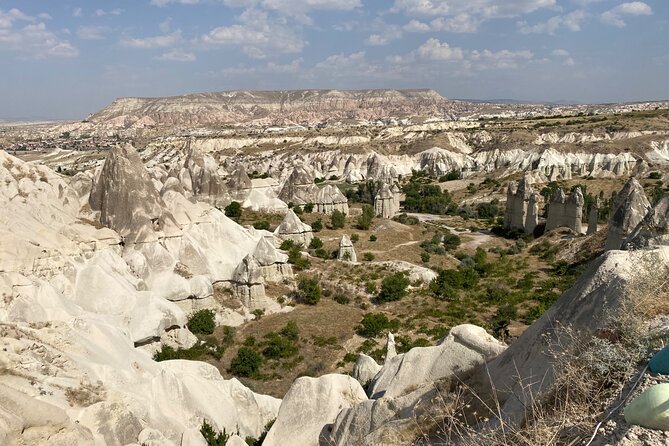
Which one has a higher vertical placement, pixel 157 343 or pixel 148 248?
pixel 148 248

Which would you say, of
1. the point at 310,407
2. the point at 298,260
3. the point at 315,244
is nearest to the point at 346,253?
the point at 315,244

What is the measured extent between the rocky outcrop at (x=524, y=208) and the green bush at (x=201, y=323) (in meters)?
31.8

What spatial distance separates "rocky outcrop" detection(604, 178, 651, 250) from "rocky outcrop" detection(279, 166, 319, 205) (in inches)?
1142

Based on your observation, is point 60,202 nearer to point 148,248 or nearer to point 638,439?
point 148,248

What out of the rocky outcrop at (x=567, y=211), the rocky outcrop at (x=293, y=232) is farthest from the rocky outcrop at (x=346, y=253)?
the rocky outcrop at (x=567, y=211)

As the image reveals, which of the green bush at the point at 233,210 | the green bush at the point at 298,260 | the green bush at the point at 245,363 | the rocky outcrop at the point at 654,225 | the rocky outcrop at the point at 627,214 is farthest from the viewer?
the green bush at the point at 233,210

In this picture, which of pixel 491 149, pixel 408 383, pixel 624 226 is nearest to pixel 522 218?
pixel 624 226

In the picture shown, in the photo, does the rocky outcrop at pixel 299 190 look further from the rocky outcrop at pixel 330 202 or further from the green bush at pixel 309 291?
the green bush at pixel 309 291

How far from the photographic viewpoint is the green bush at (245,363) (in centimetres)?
1839

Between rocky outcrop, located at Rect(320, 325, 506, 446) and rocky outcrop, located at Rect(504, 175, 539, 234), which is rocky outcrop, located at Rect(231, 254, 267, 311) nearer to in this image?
rocky outcrop, located at Rect(320, 325, 506, 446)

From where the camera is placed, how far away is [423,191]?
66.1 metres

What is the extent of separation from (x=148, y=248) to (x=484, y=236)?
31.6 m

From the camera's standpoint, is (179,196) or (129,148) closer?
(129,148)

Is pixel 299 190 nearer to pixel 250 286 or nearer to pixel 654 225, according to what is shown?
pixel 250 286
